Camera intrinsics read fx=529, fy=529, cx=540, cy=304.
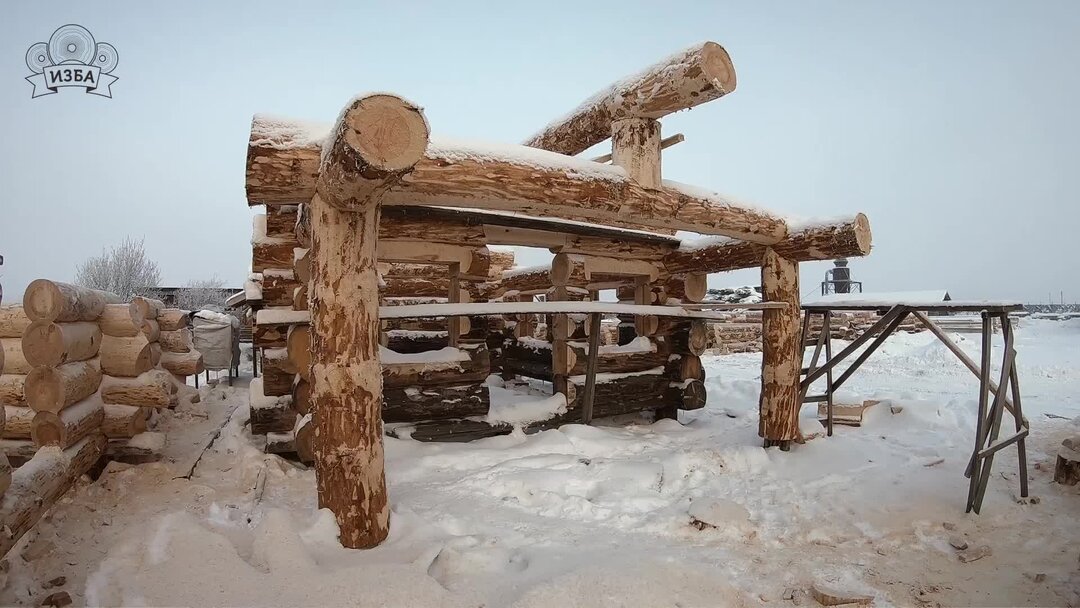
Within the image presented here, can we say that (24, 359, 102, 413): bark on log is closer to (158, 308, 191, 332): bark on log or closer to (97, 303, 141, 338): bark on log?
(97, 303, 141, 338): bark on log

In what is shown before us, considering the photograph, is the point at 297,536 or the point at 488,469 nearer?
the point at 297,536

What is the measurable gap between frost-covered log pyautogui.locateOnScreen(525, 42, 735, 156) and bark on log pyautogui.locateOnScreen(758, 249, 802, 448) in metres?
2.37

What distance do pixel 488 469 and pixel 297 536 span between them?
194 cm

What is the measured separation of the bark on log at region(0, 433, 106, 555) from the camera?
285 centimetres

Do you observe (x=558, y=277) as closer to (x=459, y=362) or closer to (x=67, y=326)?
(x=459, y=362)

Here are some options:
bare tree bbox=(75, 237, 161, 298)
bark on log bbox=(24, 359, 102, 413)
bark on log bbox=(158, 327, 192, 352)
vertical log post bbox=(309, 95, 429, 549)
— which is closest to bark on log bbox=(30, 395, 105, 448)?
bark on log bbox=(24, 359, 102, 413)

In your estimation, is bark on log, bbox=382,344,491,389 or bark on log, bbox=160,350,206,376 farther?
bark on log, bbox=160,350,206,376

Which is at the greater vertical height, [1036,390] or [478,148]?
[478,148]

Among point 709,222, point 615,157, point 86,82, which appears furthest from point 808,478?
point 86,82

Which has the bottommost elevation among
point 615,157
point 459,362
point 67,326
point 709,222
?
point 459,362

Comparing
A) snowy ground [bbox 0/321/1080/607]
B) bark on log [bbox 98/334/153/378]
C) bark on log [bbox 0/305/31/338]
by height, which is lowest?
snowy ground [bbox 0/321/1080/607]

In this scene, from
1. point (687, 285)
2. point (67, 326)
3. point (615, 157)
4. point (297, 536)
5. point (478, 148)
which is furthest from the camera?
point (687, 285)

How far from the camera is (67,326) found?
4621 mm

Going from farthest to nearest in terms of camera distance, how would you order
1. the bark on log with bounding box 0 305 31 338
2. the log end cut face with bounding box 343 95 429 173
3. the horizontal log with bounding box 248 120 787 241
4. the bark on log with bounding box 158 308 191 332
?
the bark on log with bounding box 158 308 191 332
the bark on log with bounding box 0 305 31 338
the horizontal log with bounding box 248 120 787 241
the log end cut face with bounding box 343 95 429 173
